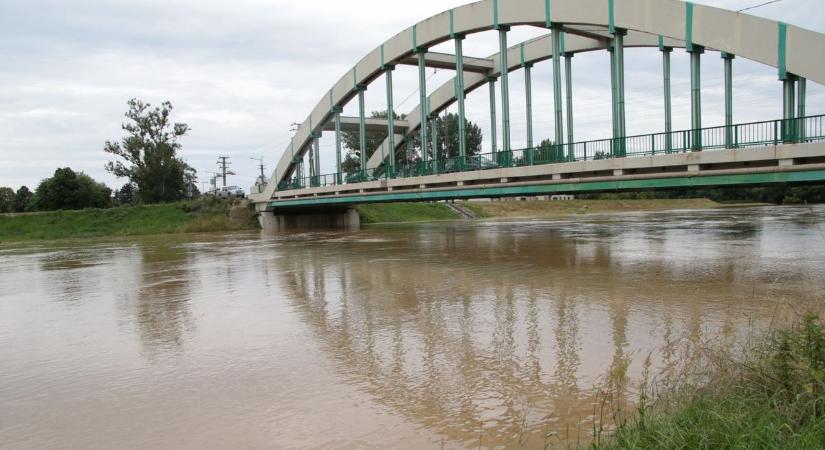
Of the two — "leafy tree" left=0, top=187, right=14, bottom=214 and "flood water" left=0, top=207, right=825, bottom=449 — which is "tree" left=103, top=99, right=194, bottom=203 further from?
"flood water" left=0, top=207, right=825, bottom=449

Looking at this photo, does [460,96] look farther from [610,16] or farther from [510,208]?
[510,208]

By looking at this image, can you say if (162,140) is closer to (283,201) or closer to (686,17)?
(283,201)

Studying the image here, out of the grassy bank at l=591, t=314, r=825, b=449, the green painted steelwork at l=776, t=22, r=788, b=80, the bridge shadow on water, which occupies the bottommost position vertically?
the bridge shadow on water

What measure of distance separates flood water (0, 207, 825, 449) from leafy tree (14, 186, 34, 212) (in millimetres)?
69502

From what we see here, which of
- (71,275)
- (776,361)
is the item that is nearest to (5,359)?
(776,361)

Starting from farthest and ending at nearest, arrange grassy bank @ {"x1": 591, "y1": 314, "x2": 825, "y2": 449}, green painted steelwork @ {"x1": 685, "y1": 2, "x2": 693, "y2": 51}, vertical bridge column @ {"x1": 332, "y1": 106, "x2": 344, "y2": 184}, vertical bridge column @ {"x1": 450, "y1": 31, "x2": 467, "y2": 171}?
vertical bridge column @ {"x1": 332, "y1": 106, "x2": 344, "y2": 184}
vertical bridge column @ {"x1": 450, "y1": 31, "x2": 467, "y2": 171}
green painted steelwork @ {"x1": 685, "y1": 2, "x2": 693, "y2": 51}
grassy bank @ {"x1": 591, "y1": 314, "x2": 825, "y2": 449}

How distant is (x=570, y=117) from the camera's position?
2522 centimetres

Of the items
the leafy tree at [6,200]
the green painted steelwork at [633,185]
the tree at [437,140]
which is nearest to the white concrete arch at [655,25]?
the green painted steelwork at [633,185]

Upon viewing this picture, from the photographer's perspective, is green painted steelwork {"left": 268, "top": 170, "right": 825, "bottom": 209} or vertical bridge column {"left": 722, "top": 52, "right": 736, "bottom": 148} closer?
green painted steelwork {"left": 268, "top": 170, "right": 825, "bottom": 209}

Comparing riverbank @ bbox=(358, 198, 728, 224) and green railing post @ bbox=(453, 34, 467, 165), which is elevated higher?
green railing post @ bbox=(453, 34, 467, 165)

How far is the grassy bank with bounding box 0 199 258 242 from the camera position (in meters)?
48.2

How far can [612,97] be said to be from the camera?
22562 millimetres

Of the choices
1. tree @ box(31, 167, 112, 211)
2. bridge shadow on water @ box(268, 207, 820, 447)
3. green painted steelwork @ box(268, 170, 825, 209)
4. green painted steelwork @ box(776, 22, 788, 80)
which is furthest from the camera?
tree @ box(31, 167, 112, 211)

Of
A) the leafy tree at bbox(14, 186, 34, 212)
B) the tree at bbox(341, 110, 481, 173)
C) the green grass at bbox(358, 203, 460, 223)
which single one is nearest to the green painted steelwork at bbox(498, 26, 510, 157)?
the green grass at bbox(358, 203, 460, 223)
